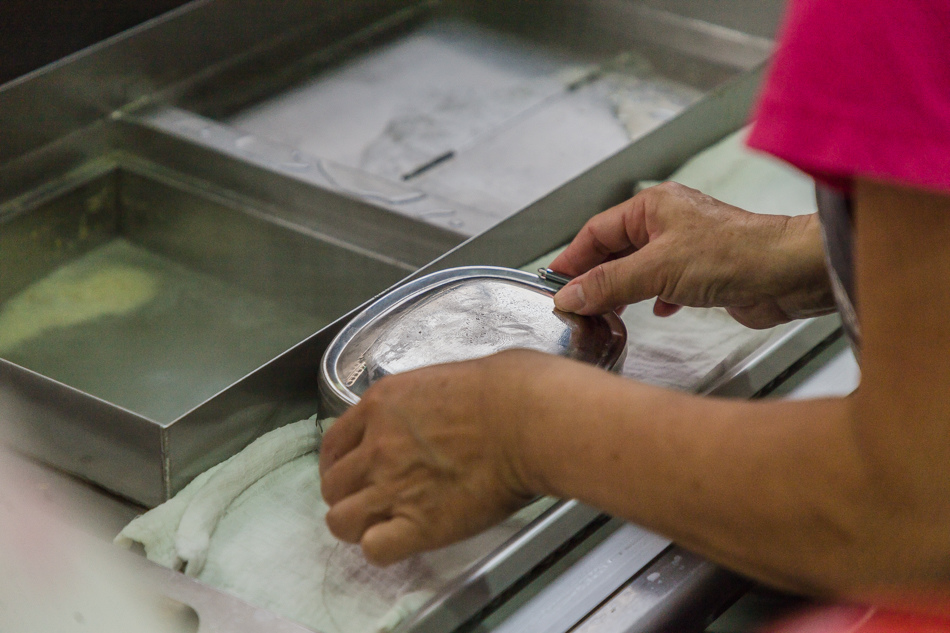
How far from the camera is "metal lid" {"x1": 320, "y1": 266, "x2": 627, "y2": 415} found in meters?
1.10

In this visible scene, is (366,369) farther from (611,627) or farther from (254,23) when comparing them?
(254,23)

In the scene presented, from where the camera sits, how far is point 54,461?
113 centimetres

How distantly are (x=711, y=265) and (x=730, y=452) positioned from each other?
467 mm

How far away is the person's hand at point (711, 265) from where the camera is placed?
1137mm

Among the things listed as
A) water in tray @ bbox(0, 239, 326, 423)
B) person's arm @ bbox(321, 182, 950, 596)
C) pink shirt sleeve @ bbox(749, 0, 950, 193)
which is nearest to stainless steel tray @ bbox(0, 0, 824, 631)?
water in tray @ bbox(0, 239, 326, 423)

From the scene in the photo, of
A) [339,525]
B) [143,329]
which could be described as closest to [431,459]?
[339,525]

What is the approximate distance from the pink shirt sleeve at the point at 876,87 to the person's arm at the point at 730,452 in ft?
0.07

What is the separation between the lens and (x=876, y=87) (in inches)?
24.7

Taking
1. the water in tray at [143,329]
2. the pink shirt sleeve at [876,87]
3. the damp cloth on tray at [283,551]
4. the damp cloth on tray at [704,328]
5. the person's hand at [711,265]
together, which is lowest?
the water in tray at [143,329]

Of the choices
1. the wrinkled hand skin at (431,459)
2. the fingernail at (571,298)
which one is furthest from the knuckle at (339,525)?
the fingernail at (571,298)

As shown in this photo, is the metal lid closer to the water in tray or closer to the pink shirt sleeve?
the water in tray

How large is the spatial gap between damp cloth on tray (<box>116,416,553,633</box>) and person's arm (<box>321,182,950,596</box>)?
0.33ft

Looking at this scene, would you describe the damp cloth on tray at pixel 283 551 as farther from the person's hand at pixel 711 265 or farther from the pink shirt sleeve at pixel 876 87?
the pink shirt sleeve at pixel 876 87

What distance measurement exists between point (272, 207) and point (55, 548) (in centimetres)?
74
